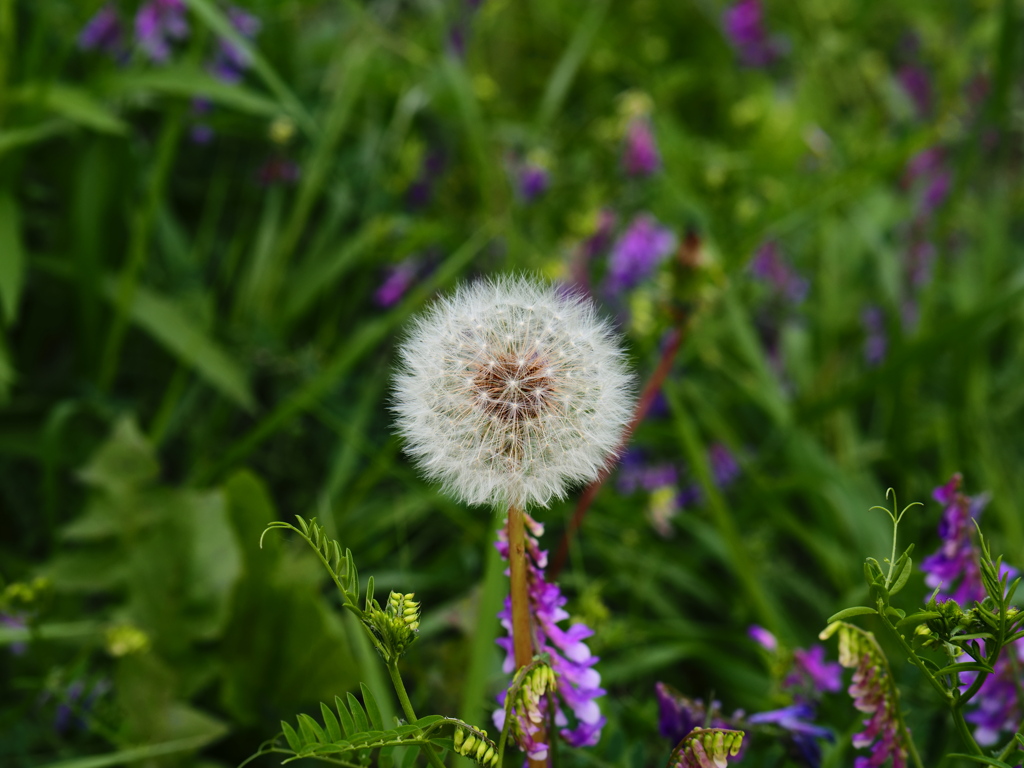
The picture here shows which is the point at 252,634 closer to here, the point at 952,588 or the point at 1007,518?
the point at 952,588

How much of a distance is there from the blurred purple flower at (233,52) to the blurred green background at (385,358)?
20 mm

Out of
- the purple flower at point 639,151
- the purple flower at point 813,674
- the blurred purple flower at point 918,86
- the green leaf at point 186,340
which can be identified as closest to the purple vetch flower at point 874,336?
the purple flower at point 639,151

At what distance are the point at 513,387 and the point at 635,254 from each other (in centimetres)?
205

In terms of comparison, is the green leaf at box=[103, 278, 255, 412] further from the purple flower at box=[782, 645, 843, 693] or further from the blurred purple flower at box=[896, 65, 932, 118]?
the blurred purple flower at box=[896, 65, 932, 118]

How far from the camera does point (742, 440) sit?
10.7ft

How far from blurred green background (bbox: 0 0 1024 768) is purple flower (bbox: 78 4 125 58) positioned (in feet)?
0.04

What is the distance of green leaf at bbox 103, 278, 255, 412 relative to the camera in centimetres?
264

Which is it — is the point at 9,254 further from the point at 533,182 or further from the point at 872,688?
the point at 872,688

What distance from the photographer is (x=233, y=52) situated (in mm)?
2979

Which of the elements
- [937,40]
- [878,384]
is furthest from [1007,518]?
[937,40]

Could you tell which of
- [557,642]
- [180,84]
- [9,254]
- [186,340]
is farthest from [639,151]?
[557,642]

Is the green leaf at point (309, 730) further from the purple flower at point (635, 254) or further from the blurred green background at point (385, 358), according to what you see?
the purple flower at point (635, 254)

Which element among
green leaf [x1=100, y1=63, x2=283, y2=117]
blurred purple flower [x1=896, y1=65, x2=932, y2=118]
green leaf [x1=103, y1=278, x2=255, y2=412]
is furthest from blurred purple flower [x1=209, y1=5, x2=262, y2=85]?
blurred purple flower [x1=896, y1=65, x2=932, y2=118]

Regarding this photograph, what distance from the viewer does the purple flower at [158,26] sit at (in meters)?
2.74
